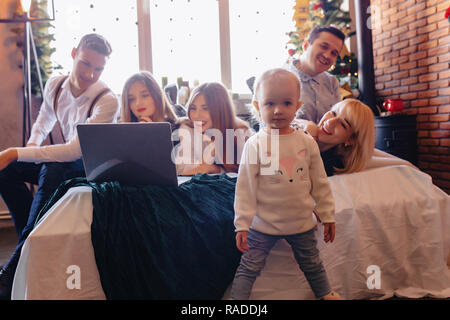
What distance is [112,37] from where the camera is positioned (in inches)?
140

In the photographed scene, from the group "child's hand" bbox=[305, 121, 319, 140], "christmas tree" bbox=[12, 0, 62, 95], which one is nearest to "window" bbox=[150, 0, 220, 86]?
"christmas tree" bbox=[12, 0, 62, 95]

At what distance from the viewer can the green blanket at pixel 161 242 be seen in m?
1.14

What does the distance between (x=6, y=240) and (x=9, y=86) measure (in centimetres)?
135

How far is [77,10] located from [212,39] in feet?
4.51

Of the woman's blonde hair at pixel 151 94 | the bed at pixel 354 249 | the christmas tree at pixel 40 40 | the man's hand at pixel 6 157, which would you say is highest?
the christmas tree at pixel 40 40

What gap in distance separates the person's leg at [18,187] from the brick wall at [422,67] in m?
2.92

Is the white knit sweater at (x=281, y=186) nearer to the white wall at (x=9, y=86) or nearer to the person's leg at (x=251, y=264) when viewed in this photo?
the person's leg at (x=251, y=264)

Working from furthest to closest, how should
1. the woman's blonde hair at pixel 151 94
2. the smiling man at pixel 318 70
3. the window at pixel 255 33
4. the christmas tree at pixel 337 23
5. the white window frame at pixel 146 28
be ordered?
the window at pixel 255 33 < the white window frame at pixel 146 28 < the christmas tree at pixel 337 23 < the smiling man at pixel 318 70 < the woman's blonde hair at pixel 151 94

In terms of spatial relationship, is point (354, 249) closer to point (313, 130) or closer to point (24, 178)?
point (313, 130)

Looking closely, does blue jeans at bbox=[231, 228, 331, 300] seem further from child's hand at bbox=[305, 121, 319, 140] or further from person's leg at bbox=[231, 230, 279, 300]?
child's hand at bbox=[305, 121, 319, 140]

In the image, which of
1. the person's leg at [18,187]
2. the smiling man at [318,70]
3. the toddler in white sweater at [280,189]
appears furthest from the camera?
the smiling man at [318,70]

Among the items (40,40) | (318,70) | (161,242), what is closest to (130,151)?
(161,242)

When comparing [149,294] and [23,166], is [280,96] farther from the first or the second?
[23,166]

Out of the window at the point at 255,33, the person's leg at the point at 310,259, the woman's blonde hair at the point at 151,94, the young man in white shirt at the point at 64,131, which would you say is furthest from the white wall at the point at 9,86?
the person's leg at the point at 310,259
